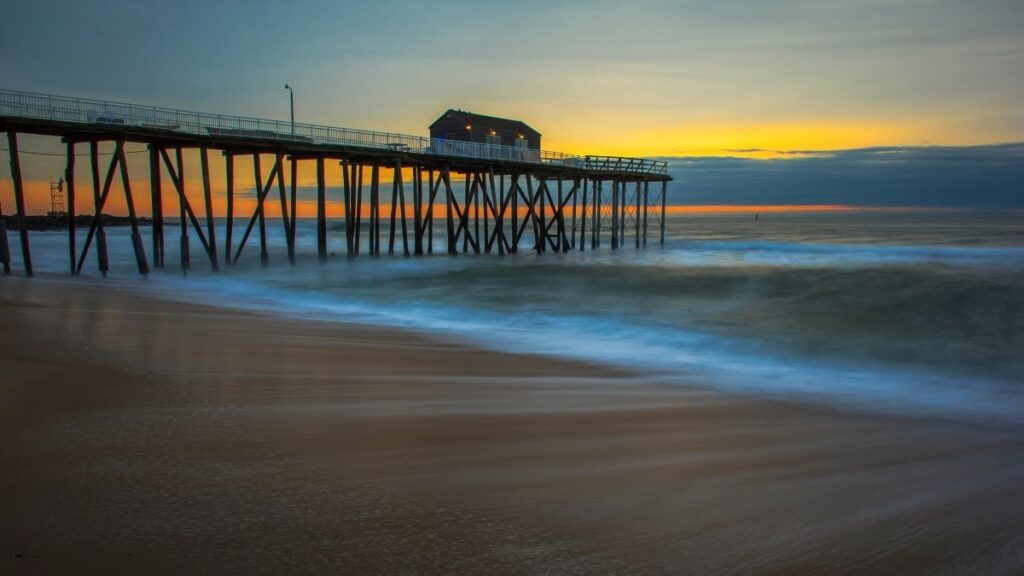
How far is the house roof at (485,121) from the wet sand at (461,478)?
2647 centimetres

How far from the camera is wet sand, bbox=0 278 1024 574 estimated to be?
2.37 meters

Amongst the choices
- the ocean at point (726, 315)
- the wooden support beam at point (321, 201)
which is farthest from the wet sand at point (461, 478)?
the wooden support beam at point (321, 201)

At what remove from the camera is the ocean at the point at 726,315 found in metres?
6.28

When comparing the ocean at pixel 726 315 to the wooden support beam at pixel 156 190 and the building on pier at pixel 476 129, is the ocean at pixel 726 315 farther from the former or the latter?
the building on pier at pixel 476 129

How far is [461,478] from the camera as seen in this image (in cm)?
308

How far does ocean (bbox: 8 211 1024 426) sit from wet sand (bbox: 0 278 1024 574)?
1537 mm

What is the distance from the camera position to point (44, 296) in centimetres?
985

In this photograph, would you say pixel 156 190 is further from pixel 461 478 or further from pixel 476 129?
pixel 476 129

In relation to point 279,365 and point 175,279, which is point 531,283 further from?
point 279,365

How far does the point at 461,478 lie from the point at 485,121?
30022mm

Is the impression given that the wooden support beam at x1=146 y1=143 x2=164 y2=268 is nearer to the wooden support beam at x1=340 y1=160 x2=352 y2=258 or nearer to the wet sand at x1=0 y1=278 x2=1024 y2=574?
the wooden support beam at x1=340 y1=160 x2=352 y2=258

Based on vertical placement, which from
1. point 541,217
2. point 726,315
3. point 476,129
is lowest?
point 726,315

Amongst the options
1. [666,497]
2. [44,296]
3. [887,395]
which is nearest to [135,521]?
[666,497]

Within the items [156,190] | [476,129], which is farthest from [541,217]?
[156,190]
